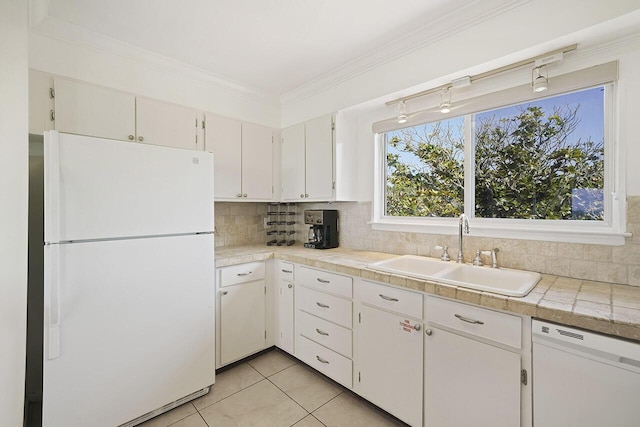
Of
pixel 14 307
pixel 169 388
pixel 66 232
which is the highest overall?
pixel 66 232

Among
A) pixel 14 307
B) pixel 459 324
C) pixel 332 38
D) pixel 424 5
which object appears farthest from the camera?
pixel 332 38

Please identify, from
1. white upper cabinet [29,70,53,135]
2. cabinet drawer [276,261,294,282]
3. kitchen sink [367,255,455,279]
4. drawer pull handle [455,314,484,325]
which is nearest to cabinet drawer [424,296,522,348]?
drawer pull handle [455,314,484,325]

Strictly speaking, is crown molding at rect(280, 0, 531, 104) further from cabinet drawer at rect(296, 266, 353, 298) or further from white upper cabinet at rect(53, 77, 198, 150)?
cabinet drawer at rect(296, 266, 353, 298)

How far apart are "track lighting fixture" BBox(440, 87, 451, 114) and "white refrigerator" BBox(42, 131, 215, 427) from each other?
1.58 metres

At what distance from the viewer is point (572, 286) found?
144 centimetres

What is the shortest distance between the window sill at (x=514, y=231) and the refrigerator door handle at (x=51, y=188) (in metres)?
2.09

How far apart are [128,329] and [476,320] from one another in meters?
1.85

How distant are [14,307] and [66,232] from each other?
37cm

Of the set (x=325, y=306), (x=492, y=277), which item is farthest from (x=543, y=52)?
(x=325, y=306)

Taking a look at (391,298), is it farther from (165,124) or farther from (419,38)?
(165,124)

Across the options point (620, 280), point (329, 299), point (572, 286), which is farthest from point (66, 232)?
point (620, 280)

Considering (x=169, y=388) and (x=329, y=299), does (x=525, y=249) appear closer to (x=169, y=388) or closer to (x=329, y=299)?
(x=329, y=299)

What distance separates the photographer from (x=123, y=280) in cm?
163

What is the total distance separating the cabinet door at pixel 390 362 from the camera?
160 centimetres
